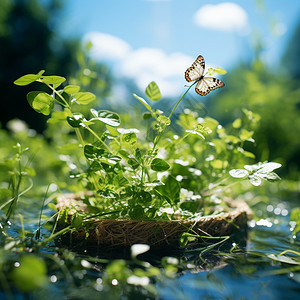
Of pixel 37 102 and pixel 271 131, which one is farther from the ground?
pixel 271 131

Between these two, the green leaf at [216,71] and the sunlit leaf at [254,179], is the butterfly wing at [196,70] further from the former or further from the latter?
the sunlit leaf at [254,179]

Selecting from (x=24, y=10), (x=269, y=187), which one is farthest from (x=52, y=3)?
(x=269, y=187)

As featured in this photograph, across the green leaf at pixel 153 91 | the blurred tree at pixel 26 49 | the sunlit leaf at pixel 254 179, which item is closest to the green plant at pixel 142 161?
the green leaf at pixel 153 91

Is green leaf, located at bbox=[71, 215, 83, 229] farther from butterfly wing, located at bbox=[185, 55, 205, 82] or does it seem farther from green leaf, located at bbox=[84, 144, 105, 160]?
butterfly wing, located at bbox=[185, 55, 205, 82]

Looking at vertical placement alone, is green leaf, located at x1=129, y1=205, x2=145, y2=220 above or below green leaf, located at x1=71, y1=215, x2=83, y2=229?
above

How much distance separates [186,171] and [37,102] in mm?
419

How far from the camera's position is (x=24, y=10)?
7785 millimetres

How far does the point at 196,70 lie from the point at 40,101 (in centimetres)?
32

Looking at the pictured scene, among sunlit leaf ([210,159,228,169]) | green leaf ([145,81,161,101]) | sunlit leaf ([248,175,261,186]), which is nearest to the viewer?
sunlit leaf ([248,175,261,186])

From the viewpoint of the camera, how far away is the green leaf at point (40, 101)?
0.52 m

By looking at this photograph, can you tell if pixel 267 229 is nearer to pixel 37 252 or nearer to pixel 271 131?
pixel 37 252

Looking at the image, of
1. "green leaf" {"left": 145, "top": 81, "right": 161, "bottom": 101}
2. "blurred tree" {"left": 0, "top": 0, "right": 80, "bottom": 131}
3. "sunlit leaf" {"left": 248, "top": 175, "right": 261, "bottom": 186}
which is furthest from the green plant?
"blurred tree" {"left": 0, "top": 0, "right": 80, "bottom": 131}

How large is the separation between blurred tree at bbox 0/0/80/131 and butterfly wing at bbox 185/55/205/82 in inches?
245

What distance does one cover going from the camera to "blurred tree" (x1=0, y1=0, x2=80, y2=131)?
21.5 feet
